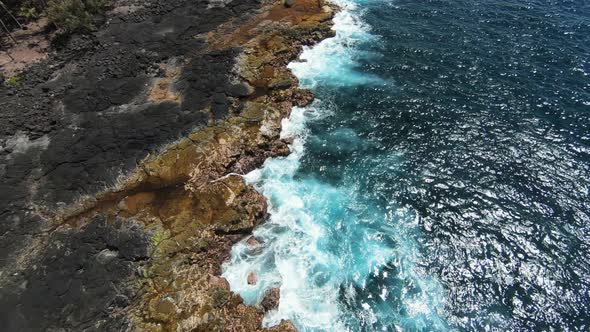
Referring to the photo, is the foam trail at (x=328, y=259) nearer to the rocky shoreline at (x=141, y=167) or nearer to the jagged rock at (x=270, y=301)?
the jagged rock at (x=270, y=301)

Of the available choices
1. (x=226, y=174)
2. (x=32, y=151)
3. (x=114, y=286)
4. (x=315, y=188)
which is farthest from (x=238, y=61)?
(x=114, y=286)

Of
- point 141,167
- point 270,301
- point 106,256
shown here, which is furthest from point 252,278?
point 141,167

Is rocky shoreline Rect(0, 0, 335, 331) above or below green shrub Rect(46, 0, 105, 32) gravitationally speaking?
below

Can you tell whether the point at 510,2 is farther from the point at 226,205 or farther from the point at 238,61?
the point at 226,205

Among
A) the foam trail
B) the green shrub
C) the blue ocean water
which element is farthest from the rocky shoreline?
the blue ocean water

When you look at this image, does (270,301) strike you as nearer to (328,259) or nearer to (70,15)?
(328,259)

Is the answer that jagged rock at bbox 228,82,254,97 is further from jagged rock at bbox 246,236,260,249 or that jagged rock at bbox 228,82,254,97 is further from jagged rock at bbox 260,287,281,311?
jagged rock at bbox 260,287,281,311
